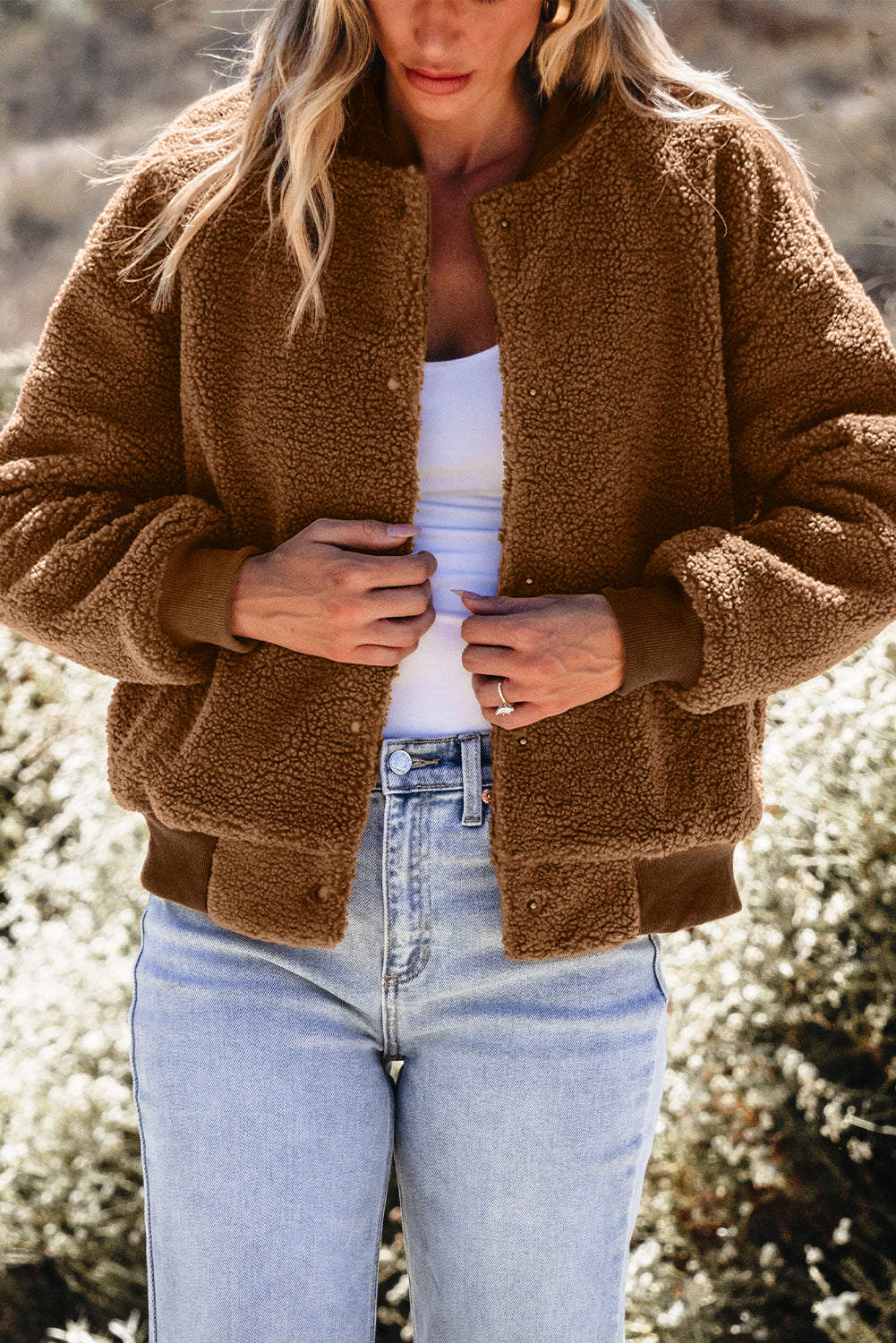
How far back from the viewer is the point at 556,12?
153 centimetres

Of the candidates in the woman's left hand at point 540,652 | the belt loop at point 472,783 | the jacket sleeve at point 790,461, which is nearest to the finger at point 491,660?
the woman's left hand at point 540,652

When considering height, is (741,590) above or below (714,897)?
above

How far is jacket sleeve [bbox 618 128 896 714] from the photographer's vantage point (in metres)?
1.45

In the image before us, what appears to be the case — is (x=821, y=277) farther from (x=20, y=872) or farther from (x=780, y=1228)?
(x=20, y=872)

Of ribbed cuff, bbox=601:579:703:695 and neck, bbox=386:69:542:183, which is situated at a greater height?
neck, bbox=386:69:542:183

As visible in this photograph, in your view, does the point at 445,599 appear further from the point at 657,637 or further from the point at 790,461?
the point at 790,461

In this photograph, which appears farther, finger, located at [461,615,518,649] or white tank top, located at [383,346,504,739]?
white tank top, located at [383,346,504,739]

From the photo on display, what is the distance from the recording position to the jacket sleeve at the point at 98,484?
1567 millimetres

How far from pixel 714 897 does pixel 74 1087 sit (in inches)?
67.7

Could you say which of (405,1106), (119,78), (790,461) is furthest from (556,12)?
(119,78)

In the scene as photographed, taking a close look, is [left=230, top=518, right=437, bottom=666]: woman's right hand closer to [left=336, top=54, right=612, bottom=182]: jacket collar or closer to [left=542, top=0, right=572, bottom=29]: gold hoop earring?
[left=336, top=54, right=612, bottom=182]: jacket collar

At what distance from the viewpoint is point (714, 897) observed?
1.61m

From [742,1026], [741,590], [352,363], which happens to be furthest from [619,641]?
[742,1026]

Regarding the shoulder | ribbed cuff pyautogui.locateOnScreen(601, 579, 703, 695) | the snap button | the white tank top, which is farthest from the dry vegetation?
the snap button
